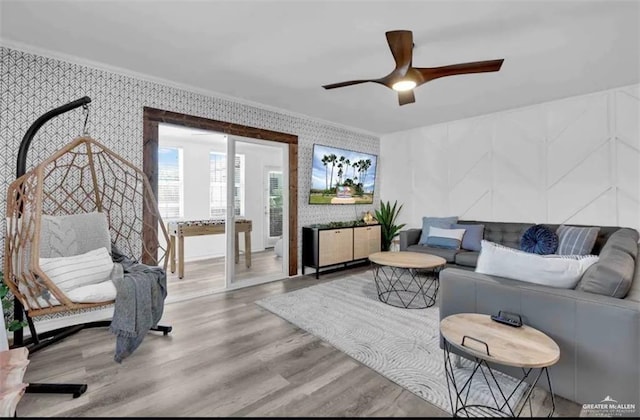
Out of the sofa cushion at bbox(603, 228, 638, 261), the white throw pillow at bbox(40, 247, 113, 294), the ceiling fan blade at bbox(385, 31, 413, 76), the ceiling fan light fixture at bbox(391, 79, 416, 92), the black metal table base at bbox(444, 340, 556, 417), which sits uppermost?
the ceiling fan blade at bbox(385, 31, 413, 76)

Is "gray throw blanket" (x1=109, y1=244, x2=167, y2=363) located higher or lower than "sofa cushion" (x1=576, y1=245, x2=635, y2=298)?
lower

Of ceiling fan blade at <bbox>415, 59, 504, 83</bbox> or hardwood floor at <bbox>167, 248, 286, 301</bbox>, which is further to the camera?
hardwood floor at <bbox>167, 248, 286, 301</bbox>

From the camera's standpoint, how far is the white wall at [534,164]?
3.54 metres

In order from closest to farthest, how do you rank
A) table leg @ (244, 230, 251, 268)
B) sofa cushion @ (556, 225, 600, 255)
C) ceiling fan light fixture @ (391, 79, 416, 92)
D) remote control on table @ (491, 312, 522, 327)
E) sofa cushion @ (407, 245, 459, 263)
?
remote control on table @ (491, 312, 522, 327)
ceiling fan light fixture @ (391, 79, 416, 92)
sofa cushion @ (556, 225, 600, 255)
sofa cushion @ (407, 245, 459, 263)
table leg @ (244, 230, 251, 268)

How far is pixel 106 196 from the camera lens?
9.79 ft

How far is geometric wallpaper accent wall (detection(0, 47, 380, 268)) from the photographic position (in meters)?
2.52

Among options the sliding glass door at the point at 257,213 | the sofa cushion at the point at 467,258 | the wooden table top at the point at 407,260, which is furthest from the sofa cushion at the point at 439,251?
the sliding glass door at the point at 257,213

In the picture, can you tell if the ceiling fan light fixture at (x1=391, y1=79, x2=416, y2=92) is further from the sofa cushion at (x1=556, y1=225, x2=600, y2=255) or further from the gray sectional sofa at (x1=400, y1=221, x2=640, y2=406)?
the sofa cushion at (x1=556, y1=225, x2=600, y2=255)

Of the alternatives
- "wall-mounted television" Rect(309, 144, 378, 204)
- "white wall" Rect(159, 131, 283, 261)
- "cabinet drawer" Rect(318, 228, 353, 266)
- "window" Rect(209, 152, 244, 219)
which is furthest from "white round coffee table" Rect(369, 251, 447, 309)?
"window" Rect(209, 152, 244, 219)

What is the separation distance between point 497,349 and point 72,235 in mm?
2998

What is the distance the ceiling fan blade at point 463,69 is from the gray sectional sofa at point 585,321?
1480mm

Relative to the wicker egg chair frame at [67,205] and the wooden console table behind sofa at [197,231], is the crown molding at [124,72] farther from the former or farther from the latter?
the wooden console table behind sofa at [197,231]

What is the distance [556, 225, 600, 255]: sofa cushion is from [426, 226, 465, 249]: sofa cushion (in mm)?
1131

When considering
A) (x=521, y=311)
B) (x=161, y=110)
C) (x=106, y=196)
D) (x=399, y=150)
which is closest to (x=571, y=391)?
(x=521, y=311)
